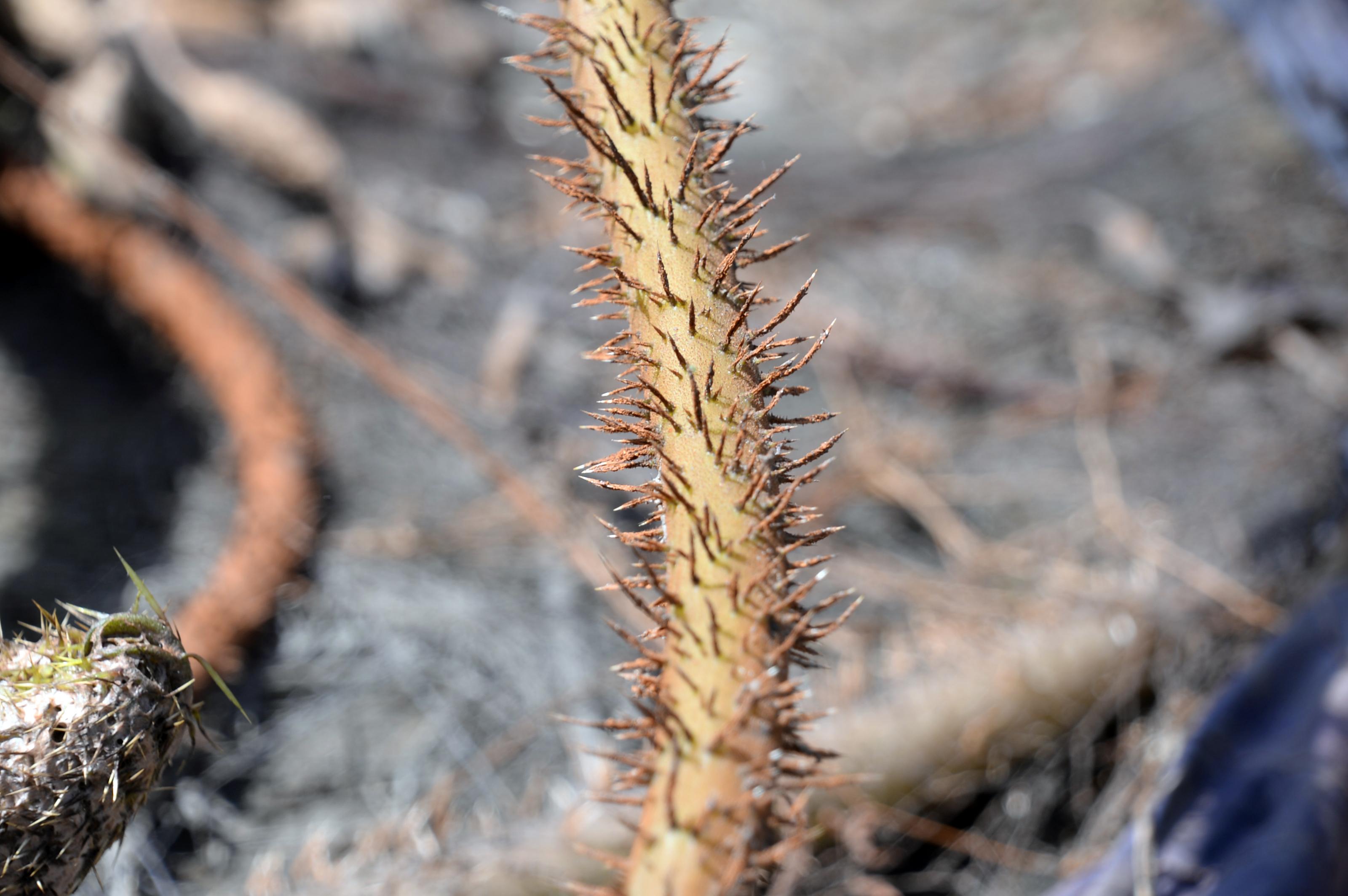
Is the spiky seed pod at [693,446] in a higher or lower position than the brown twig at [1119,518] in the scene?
lower

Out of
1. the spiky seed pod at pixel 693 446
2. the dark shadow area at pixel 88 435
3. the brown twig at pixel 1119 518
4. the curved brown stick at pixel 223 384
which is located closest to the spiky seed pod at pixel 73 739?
the spiky seed pod at pixel 693 446

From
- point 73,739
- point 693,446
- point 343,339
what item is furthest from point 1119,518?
point 73,739

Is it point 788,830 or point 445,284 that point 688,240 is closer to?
point 788,830

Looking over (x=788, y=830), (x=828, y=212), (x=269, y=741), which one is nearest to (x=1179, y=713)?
(x=788, y=830)

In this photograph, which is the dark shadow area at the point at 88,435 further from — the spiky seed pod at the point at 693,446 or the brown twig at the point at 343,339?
the spiky seed pod at the point at 693,446

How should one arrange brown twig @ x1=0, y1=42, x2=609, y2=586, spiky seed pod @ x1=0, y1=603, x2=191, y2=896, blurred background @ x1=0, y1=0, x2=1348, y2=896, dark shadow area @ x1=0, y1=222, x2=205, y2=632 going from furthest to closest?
brown twig @ x1=0, y1=42, x2=609, y2=586 → dark shadow area @ x1=0, y1=222, x2=205, y2=632 → blurred background @ x1=0, y1=0, x2=1348, y2=896 → spiky seed pod @ x1=0, y1=603, x2=191, y2=896

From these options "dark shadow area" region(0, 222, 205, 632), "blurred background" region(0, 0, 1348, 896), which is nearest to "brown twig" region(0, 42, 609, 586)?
"blurred background" region(0, 0, 1348, 896)

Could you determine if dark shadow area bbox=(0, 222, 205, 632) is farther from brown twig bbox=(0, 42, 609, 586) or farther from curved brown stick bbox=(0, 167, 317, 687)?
brown twig bbox=(0, 42, 609, 586)
